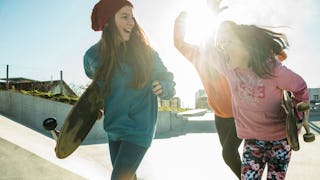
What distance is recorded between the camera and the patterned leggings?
2.92m

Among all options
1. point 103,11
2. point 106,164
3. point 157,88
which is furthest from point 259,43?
point 106,164

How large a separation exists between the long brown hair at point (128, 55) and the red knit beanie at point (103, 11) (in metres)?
0.06

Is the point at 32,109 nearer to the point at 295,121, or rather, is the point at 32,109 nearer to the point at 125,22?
the point at 125,22

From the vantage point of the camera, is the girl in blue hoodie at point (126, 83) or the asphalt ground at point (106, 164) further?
the asphalt ground at point (106, 164)

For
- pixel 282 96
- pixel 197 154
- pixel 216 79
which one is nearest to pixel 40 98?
pixel 197 154

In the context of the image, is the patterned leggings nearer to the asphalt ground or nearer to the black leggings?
the black leggings

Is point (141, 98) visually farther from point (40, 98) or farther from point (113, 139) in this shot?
point (40, 98)

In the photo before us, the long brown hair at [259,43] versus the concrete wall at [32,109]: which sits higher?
the long brown hair at [259,43]

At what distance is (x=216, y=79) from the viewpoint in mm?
3877

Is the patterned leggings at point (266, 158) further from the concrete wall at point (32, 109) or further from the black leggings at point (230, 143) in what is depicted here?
the concrete wall at point (32, 109)

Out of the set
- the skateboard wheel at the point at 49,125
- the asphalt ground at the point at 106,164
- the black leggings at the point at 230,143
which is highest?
the skateboard wheel at the point at 49,125

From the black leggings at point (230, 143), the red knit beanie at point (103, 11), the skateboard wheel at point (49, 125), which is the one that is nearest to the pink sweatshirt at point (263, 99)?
the black leggings at point (230, 143)

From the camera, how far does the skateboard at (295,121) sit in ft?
9.02

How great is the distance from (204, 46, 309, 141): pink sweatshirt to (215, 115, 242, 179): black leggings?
69 cm
